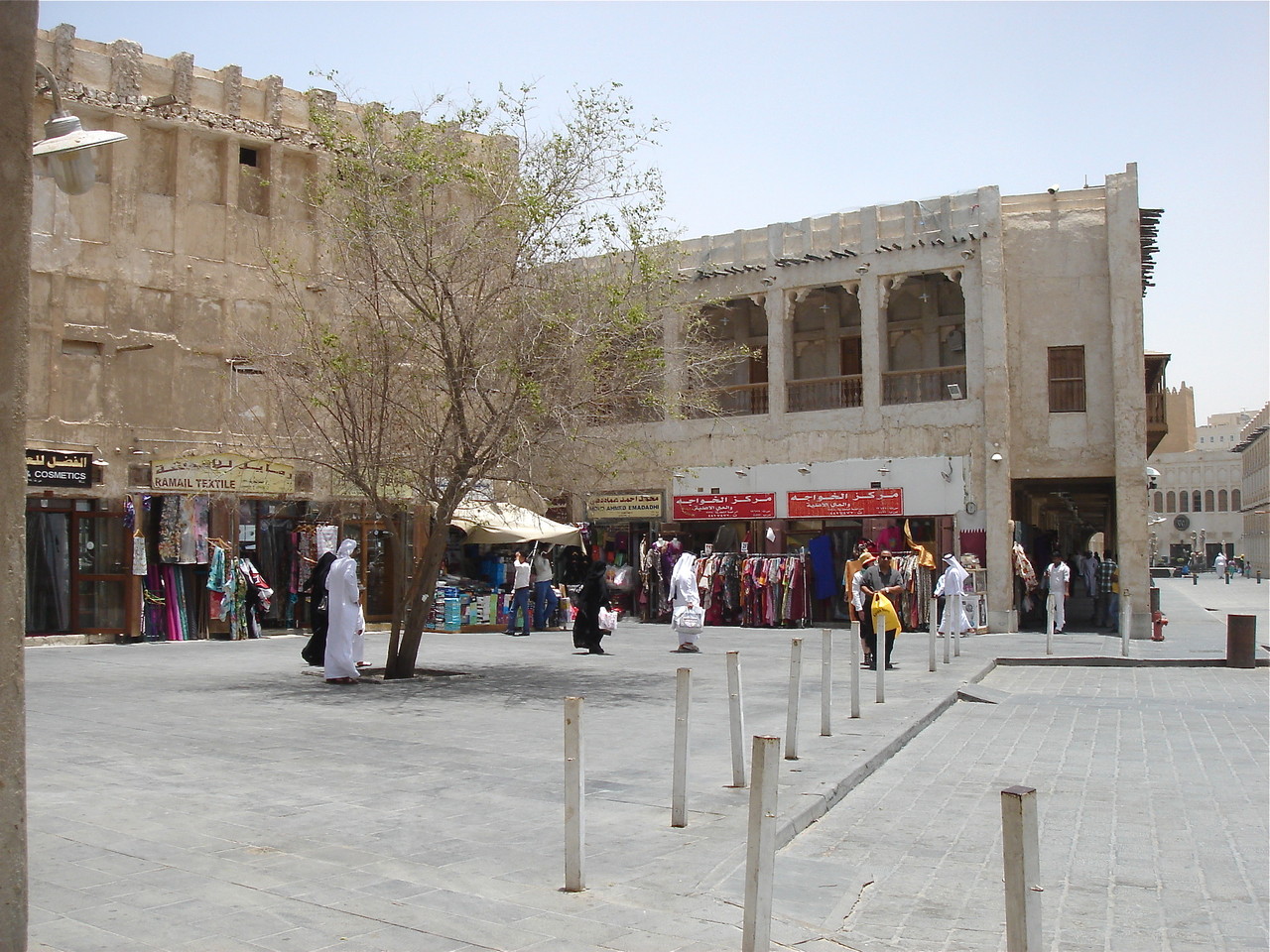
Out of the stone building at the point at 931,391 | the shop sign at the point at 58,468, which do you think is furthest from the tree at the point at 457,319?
the stone building at the point at 931,391

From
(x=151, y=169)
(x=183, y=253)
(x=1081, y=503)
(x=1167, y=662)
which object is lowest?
(x=1167, y=662)

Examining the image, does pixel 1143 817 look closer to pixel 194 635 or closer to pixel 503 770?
pixel 503 770

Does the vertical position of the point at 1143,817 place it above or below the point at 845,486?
below

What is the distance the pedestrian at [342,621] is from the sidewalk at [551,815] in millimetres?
331

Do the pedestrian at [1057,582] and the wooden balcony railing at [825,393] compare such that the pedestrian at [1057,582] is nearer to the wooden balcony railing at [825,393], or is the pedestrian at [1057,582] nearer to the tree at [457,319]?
the wooden balcony railing at [825,393]

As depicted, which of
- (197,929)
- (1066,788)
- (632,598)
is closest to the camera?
(197,929)

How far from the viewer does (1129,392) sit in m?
26.0

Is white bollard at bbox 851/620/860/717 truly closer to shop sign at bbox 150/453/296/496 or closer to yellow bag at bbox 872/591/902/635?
yellow bag at bbox 872/591/902/635

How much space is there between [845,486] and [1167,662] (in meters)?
10.2

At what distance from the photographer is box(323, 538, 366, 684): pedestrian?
14773 millimetres

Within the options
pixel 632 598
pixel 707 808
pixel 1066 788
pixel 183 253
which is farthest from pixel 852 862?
pixel 632 598

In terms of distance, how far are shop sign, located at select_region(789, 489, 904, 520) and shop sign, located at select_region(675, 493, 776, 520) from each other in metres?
0.67

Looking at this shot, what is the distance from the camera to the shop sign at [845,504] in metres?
27.7

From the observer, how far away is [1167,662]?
62.9 feet
